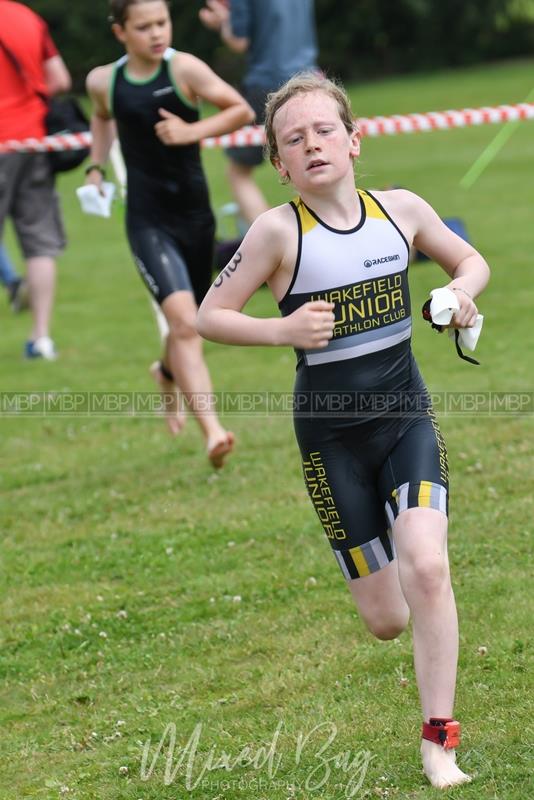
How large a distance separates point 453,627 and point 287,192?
15028 millimetres

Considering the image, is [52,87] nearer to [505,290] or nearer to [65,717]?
[505,290]

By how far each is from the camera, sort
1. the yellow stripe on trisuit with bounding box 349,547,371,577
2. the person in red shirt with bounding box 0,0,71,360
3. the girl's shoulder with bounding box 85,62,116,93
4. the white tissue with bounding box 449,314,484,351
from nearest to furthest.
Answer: the white tissue with bounding box 449,314,484,351, the yellow stripe on trisuit with bounding box 349,547,371,577, the girl's shoulder with bounding box 85,62,116,93, the person in red shirt with bounding box 0,0,71,360

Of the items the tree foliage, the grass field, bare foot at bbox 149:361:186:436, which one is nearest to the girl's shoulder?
bare foot at bbox 149:361:186:436

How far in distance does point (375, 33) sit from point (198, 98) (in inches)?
1576

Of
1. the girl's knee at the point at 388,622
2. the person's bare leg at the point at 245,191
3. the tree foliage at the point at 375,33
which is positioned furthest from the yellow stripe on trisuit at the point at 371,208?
the tree foliage at the point at 375,33

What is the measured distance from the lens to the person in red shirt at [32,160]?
395 inches

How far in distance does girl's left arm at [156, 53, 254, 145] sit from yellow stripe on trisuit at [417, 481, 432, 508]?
3.57m

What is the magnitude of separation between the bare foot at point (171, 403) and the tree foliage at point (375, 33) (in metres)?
36.4

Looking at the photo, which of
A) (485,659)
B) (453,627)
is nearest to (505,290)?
(485,659)

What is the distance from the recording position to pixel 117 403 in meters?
8.98

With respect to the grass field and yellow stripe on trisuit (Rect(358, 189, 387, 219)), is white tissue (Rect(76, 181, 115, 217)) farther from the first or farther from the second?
yellow stripe on trisuit (Rect(358, 189, 387, 219))

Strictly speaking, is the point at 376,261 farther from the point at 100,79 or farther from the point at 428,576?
the point at 100,79

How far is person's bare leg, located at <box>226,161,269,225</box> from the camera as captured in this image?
11961 millimetres

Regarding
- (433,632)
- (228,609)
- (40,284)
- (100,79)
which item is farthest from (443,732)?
(40,284)
